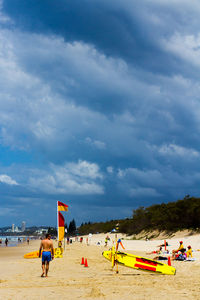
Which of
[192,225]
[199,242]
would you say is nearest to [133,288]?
[199,242]

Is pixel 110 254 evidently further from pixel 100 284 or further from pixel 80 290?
pixel 80 290

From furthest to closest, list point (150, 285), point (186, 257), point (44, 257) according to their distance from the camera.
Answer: point (186, 257), point (44, 257), point (150, 285)

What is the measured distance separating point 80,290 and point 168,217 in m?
48.5

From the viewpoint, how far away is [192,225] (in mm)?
48938

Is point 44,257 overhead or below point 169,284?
overhead

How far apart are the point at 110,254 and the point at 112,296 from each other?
17.7 ft

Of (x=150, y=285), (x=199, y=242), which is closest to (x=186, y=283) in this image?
(x=150, y=285)

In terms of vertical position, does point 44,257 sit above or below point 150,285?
above

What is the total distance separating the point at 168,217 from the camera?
5566cm

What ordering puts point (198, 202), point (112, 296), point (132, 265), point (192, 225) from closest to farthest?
point (112, 296)
point (132, 265)
point (192, 225)
point (198, 202)

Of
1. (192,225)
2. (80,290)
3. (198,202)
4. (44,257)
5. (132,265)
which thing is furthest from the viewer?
(198,202)

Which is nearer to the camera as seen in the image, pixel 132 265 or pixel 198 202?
pixel 132 265

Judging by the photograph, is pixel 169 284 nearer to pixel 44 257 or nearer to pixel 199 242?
pixel 44 257

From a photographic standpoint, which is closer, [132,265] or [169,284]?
[169,284]
